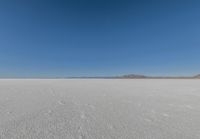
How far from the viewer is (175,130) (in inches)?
80.4

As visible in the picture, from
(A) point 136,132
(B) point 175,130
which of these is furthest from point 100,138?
(B) point 175,130

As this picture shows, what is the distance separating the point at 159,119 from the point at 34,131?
2.47 meters

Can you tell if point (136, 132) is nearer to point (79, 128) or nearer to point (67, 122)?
point (79, 128)

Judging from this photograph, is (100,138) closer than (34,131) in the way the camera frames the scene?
Yes

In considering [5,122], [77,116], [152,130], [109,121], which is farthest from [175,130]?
[5,122]

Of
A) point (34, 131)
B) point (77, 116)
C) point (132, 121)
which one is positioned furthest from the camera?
point (77, 116)

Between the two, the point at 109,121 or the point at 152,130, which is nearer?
the point at 152,130

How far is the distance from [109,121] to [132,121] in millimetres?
487

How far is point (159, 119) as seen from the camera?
2535mm

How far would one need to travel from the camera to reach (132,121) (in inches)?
97.0

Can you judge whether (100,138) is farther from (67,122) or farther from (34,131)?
(34,131)

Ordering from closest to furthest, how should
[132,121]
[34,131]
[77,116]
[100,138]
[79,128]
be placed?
[100,138] < [34,131] < [79,128] < [132,121] < [77,116]

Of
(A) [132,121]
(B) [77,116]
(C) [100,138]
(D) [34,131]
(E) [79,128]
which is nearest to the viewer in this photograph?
(C) [100,138]

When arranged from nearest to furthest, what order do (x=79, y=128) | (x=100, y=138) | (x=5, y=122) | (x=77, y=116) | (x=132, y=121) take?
(x=100, y=138)
(x=79, y=128)
(x=5, y=122)
(x=132, y=121)
(x=77, y=116)
